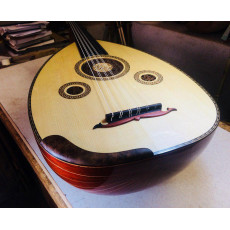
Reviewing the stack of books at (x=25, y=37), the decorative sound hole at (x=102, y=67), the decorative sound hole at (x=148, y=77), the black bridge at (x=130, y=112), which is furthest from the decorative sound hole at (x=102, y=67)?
the stack of books at (x=25, y=37)

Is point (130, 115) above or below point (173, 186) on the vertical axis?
above

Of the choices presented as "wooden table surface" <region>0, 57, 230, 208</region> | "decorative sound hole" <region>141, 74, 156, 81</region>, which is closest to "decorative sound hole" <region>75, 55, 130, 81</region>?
"decorative sound hole" <region>141, 74, 156, 81</region>

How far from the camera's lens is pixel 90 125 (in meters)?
0.70

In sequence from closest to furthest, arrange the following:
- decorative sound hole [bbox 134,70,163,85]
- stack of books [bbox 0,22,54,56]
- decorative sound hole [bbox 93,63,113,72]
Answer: decorative sound hole [bbox 134,70,163,85], decorative sound hole [bbox 93,63,113,72], stack of books [bbox 0,22,54,56]

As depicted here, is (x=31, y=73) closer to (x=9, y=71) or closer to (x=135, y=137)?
(x=9, y=71)

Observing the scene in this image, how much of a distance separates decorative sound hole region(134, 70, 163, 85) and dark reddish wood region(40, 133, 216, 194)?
407 millimetres

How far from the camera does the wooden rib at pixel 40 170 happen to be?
0.78 metres

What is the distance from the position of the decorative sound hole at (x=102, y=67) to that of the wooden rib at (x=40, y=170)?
0.46m

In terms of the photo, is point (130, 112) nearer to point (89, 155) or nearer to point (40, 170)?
point (89, 155)

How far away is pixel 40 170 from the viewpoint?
2.86 feet

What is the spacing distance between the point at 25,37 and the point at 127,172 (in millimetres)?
1569

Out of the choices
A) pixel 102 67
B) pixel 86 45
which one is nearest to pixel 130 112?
pixel 102 67

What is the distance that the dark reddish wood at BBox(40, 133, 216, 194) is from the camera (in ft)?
1.82

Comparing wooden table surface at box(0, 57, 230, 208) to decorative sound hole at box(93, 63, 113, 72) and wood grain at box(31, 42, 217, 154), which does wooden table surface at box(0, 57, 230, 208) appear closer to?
wood grain at box(31, 42, 217, 154)
